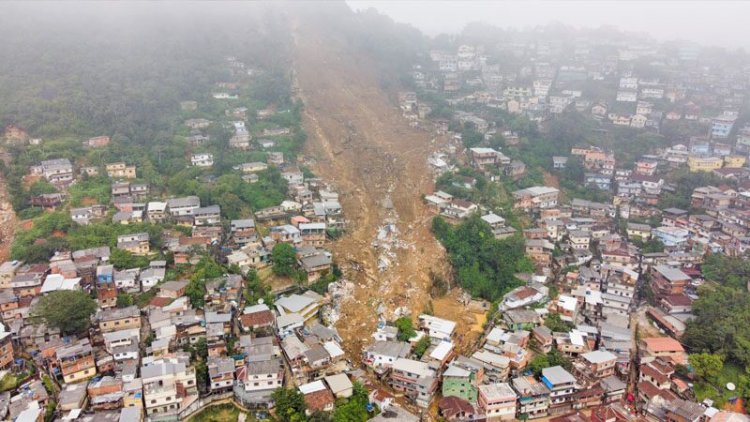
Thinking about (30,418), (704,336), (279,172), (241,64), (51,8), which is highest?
(51,8)

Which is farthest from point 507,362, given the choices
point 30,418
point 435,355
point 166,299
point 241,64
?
point 241,64

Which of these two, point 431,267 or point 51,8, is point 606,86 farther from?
point 51,8

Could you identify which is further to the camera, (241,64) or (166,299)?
(241,64)

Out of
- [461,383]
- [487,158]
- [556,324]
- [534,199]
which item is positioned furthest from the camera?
[487,158]

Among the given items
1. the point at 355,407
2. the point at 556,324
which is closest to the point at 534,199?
the point at 556,324

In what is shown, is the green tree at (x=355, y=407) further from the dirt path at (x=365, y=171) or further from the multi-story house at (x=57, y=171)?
A: the multi-story house at (x=57, y=171)

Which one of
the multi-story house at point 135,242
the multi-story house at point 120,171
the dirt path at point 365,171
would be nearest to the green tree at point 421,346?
the dirt path at point 365,171

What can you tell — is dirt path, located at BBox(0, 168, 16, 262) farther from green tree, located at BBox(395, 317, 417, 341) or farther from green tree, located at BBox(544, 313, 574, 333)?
green tree, located at BBox(544, 313, 574, 333)

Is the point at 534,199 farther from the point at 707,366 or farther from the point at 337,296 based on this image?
the point at 337,296
